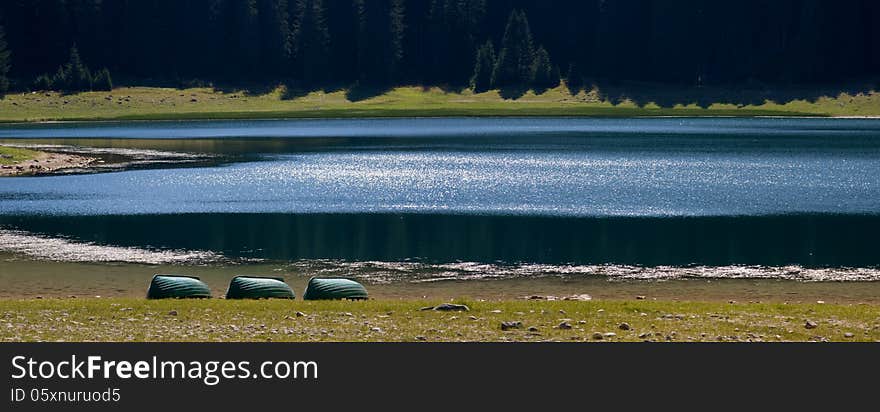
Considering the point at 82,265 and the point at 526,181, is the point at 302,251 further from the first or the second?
the point at 526,181

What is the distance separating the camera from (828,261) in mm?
38781

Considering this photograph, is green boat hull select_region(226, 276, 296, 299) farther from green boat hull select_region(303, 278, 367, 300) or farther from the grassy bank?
the grassy bank

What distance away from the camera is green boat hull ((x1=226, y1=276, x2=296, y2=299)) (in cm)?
2872

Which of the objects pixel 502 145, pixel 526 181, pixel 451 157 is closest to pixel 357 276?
pixel 526 181

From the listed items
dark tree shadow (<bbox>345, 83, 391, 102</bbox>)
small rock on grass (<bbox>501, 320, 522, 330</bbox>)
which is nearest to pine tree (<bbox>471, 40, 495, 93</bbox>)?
dark tree shadow (<bbox>345, 83, 391, 102</bbox>)

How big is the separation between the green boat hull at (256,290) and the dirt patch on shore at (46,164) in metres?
50.3

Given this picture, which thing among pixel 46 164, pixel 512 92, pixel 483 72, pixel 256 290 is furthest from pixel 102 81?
pixel 256 290

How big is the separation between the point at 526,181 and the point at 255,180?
16.2 m

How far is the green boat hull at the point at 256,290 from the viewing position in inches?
1131

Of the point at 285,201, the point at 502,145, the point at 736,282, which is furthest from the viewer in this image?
the point at 502,145

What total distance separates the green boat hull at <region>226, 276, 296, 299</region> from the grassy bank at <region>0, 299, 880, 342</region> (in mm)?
1441

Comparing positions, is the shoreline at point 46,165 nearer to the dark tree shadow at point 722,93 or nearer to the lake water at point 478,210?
the lake water at point 478,210

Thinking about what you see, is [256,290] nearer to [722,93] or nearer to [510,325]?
[510,325]

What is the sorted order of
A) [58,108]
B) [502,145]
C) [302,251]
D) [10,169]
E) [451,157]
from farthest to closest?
1. [58,108]
2. [502,145]
3. [451,157]
4. [10,169]
5. [302,251]
